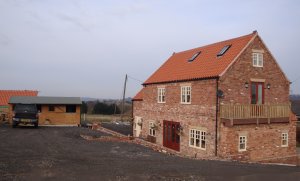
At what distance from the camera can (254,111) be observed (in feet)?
73.8

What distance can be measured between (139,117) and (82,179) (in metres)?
22.3

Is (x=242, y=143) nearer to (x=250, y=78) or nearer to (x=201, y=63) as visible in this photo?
(x=250, y=78)

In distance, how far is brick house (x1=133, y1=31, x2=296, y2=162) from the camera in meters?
22.0

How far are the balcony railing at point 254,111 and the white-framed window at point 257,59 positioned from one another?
320 centimetres

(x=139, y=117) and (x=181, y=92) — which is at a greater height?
(x=181, y=92)

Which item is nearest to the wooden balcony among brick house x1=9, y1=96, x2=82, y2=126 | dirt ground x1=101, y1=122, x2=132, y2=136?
dirt ground x1=101, y1=122, x2=132, y2=136

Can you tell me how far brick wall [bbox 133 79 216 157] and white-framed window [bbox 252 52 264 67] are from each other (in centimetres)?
380

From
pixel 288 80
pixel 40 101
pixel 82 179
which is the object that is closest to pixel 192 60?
pixel 288 80

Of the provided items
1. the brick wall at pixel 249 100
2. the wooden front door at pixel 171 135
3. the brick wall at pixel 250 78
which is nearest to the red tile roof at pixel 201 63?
the brick wall at pixel 250 78

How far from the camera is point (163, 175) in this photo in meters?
14.0

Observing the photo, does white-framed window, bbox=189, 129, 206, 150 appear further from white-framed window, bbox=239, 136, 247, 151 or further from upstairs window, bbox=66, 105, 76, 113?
upstairs window, bbox=66, 105, 76, 113

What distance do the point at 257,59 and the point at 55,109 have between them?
2663cm

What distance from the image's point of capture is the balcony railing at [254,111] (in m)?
21.7

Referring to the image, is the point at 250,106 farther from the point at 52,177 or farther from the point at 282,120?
the point at 52,177
